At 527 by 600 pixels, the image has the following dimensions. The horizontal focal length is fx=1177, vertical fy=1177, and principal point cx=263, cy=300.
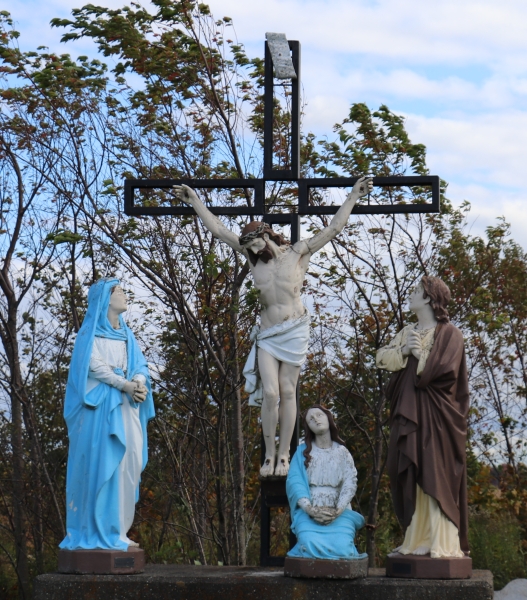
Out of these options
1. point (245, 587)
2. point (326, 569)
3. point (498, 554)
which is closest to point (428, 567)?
point (326, 569)

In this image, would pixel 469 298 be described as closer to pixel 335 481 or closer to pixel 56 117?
pixel 56 117

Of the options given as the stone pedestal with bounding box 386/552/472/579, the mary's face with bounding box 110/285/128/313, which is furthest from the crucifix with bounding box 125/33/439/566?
the stone pedestal with bounding box 386/552/472/579

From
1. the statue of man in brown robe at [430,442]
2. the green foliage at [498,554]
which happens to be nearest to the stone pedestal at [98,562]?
the statue of man in brown robe at [430,442]

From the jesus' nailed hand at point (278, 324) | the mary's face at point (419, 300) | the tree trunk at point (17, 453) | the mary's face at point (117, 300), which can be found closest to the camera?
the mary's face at point (419, 300)

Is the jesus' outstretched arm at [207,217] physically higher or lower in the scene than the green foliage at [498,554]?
higher

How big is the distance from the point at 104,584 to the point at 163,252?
603 centimetres

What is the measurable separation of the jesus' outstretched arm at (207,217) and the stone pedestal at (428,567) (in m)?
3.11

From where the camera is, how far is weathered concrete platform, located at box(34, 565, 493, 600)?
8.80 meters

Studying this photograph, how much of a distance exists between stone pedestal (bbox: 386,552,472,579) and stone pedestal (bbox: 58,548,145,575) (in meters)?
2.07

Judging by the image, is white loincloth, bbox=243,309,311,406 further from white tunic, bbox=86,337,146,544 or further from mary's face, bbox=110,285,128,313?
mary's face, bbox=110,285,128,313

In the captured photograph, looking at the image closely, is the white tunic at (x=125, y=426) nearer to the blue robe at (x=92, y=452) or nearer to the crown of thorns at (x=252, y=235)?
the blue robe at (x=92, y=452)

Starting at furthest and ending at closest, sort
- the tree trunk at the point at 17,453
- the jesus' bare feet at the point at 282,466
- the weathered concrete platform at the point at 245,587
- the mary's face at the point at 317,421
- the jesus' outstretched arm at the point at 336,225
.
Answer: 1. the tree trunk at the point at 17,453
2. the jesus' outstretched arm at the point at 336,225
3. the jesus' bare feet at the point at 282,466
4. the mary's face at the point at 317,421
5. the weathered concrete platform at the point at 245,587

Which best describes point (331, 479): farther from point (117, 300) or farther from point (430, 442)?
point (117, 300)

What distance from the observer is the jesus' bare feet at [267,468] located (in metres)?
9.75
